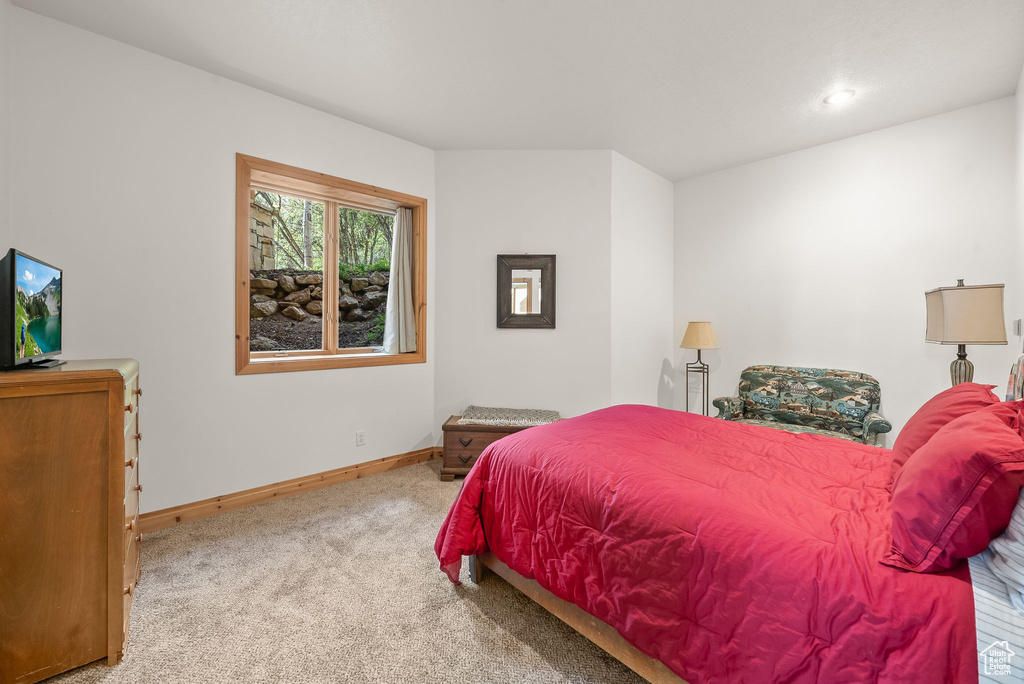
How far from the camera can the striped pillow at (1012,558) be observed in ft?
2.82

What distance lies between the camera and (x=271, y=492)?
2.93 m

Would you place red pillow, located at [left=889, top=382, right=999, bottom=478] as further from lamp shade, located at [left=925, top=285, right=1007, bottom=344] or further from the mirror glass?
the mirror glass

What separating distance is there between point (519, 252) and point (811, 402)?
2674 mm

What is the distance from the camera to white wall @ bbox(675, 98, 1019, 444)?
116 inches

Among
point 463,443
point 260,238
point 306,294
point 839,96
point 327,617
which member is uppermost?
point 839,96

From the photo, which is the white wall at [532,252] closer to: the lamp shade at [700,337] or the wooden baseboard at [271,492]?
the wooden baseboard at [271,492]

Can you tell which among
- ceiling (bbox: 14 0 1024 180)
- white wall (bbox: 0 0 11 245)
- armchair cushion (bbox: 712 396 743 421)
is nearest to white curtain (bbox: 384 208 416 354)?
ceiling (bbox: 14 0 1024 180)

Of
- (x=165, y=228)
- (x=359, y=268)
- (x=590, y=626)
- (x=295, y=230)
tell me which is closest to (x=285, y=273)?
(x=295, y=230)

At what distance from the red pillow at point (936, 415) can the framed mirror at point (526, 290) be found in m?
2.61

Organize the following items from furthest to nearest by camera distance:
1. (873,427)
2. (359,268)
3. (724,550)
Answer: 1. (359,268)
2. (873,427)
3. (724,550)

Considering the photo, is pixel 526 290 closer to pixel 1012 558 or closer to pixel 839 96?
pixel 839 96

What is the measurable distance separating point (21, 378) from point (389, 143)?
286 cm

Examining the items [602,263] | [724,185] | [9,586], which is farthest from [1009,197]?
[9,586]

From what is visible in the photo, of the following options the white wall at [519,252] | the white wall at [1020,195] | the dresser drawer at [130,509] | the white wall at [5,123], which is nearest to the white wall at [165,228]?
the white wall at [5,123]
